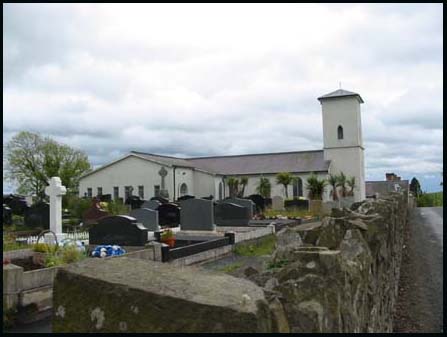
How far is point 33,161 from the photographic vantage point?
162 feet

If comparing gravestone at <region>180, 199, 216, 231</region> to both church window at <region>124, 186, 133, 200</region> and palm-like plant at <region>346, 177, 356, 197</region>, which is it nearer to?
church window at <region>124, 186, 133, 200</region>

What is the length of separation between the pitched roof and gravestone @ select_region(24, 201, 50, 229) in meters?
35.9

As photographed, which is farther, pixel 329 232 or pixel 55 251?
pixel 55 251

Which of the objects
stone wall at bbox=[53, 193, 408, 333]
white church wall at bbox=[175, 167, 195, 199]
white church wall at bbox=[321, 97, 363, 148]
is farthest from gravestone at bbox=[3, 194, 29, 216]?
white church wall at bbox=[321, 97, 363, 148]

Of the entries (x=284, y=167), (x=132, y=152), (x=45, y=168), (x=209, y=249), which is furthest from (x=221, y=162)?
(x=209, y=249)

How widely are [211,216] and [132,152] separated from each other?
114 ft

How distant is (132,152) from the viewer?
5056 centimetres

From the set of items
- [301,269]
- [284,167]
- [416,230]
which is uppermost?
[284,167]

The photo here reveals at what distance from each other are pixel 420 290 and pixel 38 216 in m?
18.2

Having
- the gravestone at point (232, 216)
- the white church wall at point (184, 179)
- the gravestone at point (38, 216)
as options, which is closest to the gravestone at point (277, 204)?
the white church wall at point (184, 179)

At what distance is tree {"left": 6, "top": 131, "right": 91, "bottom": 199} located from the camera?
159 feet

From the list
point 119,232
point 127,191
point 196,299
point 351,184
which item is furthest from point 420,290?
point 127,191

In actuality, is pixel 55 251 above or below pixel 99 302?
below

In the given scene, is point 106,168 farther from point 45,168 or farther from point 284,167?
point 284,167
